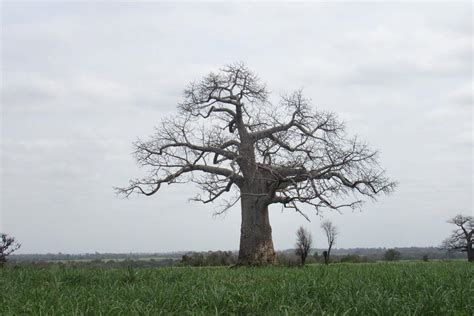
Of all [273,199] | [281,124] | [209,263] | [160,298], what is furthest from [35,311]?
[209,263]

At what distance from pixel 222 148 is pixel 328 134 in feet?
16.7

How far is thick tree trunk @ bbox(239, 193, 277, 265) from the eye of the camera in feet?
75.3

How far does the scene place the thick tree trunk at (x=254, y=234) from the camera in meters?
23.0

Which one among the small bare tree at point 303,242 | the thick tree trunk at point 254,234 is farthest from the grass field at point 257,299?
the small bare tree at point 303,242

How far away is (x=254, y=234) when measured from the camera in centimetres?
2309

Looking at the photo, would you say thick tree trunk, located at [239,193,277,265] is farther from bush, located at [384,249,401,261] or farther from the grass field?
bush, located at [384,249,401,261]

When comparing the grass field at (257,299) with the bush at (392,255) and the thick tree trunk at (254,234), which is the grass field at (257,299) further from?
the bush at (392,255)

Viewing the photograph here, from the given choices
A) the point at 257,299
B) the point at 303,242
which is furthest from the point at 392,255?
the point at 257,299

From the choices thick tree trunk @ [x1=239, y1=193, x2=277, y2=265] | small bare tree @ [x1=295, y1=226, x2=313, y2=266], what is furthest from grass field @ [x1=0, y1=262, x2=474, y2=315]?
small bare tree @ [x1=295, y1=226, x2=313, y2=266]

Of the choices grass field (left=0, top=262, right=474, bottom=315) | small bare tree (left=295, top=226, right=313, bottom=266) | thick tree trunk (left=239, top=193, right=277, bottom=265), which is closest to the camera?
grass field (left=0, top=262, right=474, bottom=315)

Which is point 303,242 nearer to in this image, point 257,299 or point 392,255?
point 392,255

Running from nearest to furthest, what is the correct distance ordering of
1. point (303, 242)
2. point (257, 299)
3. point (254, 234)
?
point (257, 299) → point (254, 234) → point (303, 242)

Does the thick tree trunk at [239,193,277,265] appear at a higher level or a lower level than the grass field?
higher

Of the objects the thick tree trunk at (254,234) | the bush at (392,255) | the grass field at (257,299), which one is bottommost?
the bush at (392,255)
